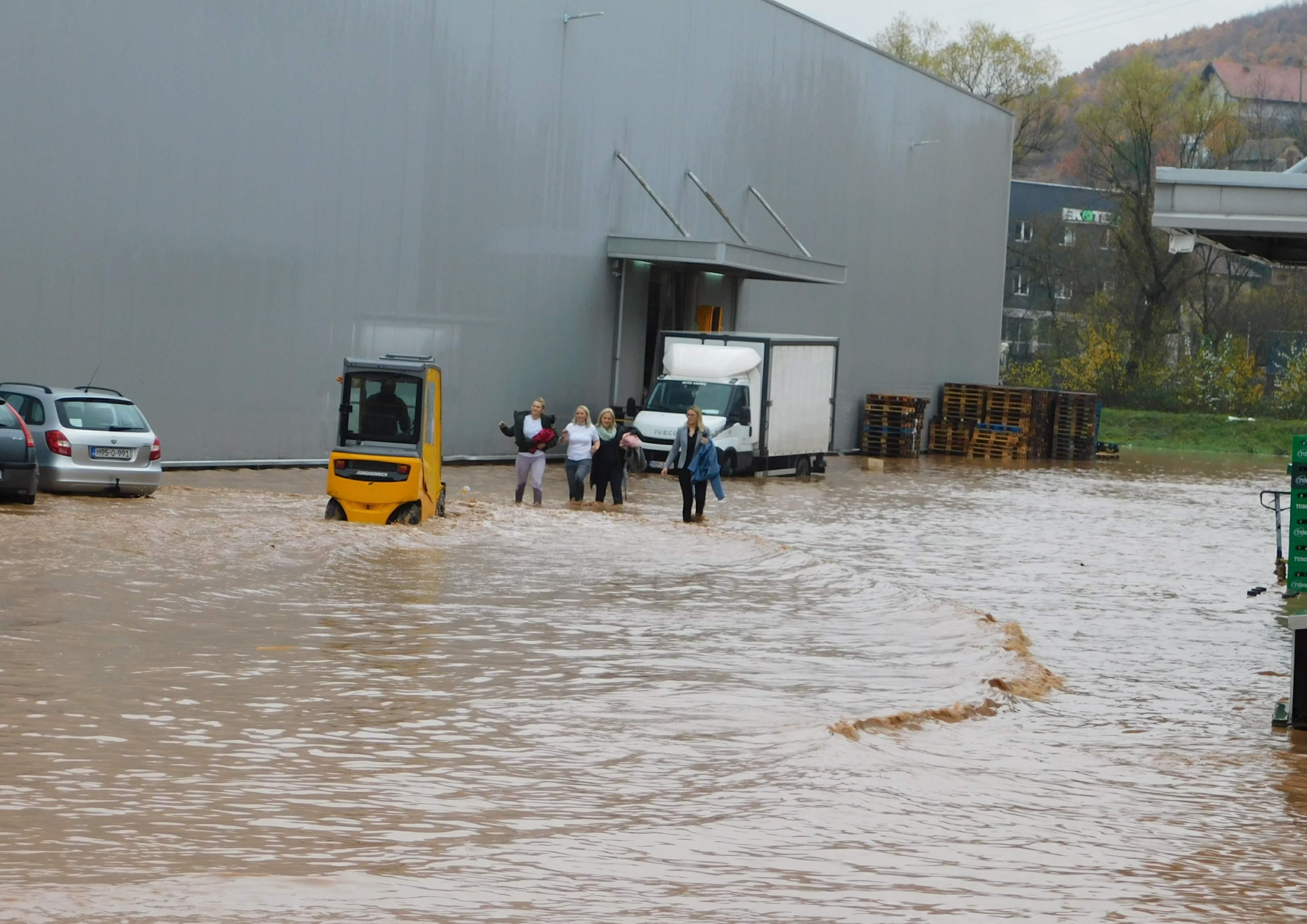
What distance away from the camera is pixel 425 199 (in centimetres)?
3011

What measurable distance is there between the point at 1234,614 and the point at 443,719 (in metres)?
9.93

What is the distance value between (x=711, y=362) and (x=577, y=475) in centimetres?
971

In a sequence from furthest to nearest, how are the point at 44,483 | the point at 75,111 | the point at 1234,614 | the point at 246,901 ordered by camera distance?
the point at 75,111 → the point at 44,483 → the point at 1234,614 → the point at 246,901

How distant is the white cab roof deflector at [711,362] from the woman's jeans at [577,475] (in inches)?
360

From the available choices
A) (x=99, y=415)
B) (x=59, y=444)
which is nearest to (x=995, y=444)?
(x=99, y=415)

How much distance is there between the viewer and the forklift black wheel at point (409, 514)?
19.5m

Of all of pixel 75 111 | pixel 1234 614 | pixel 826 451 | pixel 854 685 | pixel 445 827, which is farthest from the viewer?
pixel 826 451

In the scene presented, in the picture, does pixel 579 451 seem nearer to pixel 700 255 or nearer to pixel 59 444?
pixel 59 444

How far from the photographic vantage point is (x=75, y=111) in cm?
2331

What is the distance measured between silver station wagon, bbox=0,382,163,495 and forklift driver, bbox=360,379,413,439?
121 inches

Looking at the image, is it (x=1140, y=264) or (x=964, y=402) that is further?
(x=1140, y=264)

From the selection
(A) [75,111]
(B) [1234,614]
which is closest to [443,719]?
(B) [1234,614]

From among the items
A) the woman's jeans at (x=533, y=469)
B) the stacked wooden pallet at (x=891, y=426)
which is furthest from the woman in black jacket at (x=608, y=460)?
the stacked wooden pallet at (x=891, y=426)

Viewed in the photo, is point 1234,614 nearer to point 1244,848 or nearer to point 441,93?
point 1244,848
